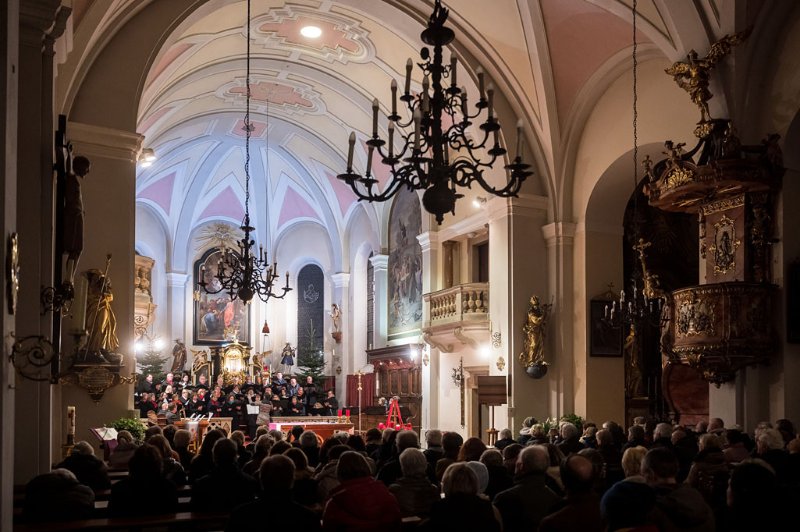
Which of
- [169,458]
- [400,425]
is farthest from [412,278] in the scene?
[169,458]

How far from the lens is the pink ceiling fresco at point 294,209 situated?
2759cm

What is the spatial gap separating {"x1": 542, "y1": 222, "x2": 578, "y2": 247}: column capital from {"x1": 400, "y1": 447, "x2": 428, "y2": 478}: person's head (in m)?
10.7

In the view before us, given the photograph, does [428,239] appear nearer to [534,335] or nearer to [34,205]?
[534,335]

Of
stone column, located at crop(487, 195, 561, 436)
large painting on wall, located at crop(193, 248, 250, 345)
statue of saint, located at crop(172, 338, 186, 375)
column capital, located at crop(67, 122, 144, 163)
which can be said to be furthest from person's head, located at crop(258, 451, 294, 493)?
large painting on wall, located at crop(193, 248, 250, 345)

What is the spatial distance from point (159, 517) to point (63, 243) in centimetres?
296

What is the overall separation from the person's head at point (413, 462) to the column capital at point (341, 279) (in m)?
20.9

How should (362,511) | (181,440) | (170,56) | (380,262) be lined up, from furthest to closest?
(380,262) → (170,56) → (181,440) → (362,511)

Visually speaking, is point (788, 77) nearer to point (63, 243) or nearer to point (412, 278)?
point (63, 243)

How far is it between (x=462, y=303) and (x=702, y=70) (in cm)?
778

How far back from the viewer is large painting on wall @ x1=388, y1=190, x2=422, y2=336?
71.0ft

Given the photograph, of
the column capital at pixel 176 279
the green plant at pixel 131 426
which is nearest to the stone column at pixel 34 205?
the green plant at pixel 131 426

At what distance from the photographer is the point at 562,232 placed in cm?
1563

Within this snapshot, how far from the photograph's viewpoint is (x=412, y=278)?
22016 millimetres

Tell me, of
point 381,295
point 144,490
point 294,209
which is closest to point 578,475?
point 144,490
